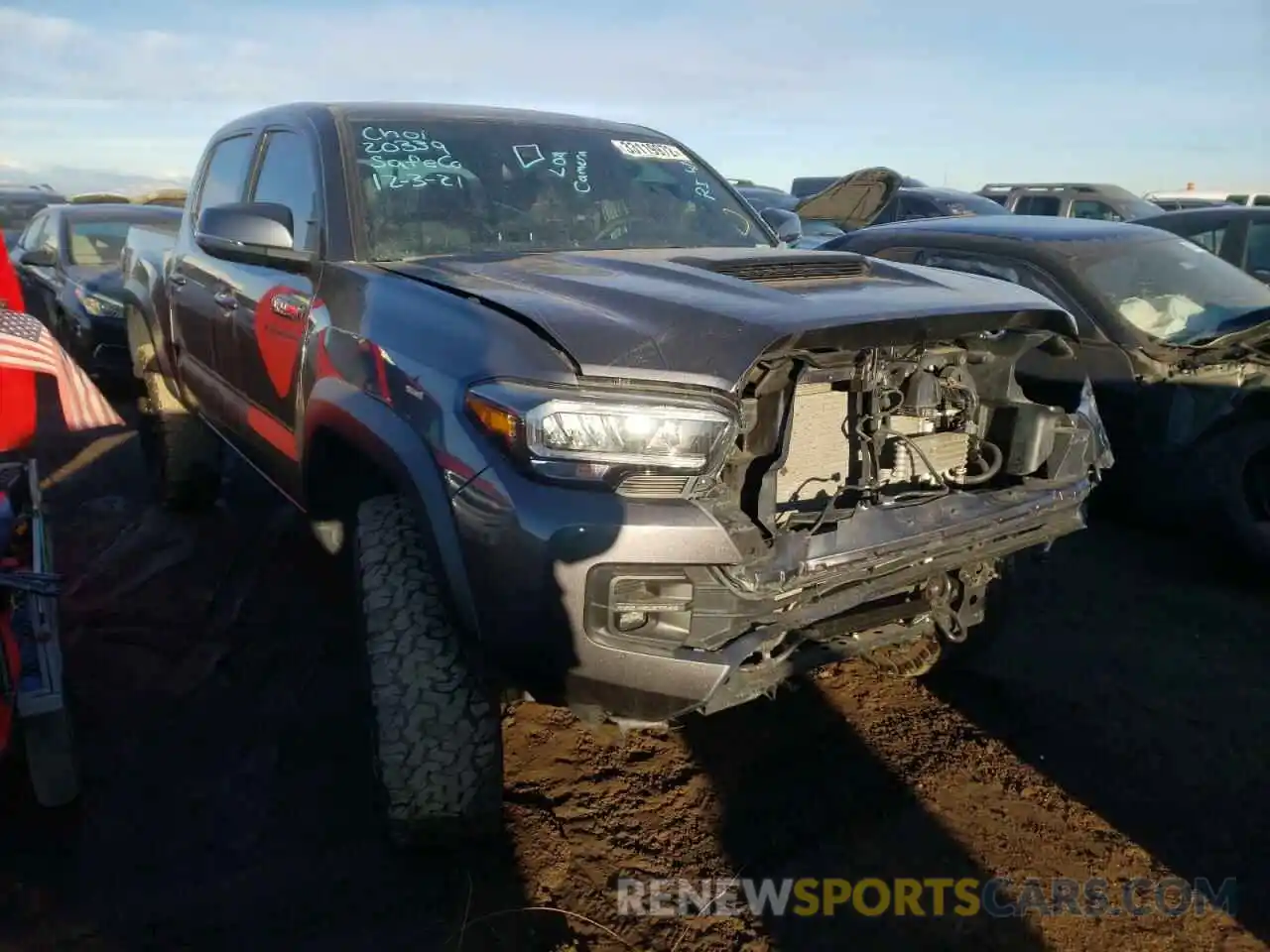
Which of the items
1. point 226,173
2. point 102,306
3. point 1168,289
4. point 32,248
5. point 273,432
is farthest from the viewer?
point 32,248

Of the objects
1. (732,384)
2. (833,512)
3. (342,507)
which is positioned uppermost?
(732,384)

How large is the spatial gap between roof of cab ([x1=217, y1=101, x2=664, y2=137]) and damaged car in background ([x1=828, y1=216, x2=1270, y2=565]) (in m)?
2.33

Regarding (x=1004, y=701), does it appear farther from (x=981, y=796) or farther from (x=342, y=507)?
(x=342, y=507)

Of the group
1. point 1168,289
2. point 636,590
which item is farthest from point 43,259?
point 1168,289

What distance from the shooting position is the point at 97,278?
287 inches

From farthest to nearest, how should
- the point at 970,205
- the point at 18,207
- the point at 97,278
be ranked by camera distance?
1. the point at 18,207
2. the point at 970,205
3. the point at 97,278

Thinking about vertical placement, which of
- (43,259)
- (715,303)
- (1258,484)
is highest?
(715,303)

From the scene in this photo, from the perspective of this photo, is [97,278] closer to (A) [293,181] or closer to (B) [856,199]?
(A) [293,181]

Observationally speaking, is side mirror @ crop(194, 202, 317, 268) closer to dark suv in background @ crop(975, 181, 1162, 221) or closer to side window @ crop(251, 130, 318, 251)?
side window @ crop(251, 130, 318, 251)

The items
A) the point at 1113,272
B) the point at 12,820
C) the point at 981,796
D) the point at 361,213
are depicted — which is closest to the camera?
the point at 12,820

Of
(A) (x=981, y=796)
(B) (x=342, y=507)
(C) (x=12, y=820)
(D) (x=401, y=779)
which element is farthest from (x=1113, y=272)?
(C) (x=12, y=820)

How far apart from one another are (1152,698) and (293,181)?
3.39 meters

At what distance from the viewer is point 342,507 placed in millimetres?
2945

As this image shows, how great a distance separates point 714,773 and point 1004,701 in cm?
111
